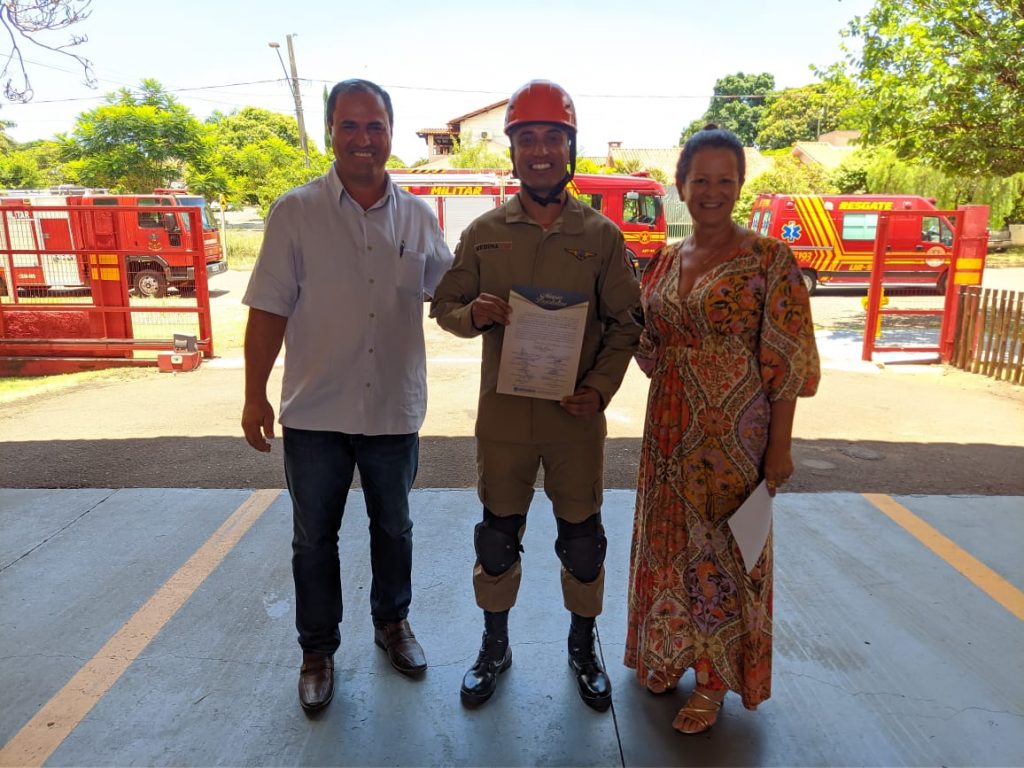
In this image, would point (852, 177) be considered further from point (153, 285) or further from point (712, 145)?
point (712, 145)

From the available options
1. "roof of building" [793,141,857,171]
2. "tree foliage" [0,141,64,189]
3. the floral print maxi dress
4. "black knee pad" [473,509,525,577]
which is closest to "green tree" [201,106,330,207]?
"tree foliage" [0,141,64,189]

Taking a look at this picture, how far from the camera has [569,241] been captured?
2303mm

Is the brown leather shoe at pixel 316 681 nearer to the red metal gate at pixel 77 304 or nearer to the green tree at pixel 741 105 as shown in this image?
the red metal gate at pixel 77 304

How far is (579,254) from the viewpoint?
231 centimetres

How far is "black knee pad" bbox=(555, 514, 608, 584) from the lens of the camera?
247cm

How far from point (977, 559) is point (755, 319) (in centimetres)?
241

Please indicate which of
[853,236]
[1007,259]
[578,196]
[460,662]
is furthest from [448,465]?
[1007,259]

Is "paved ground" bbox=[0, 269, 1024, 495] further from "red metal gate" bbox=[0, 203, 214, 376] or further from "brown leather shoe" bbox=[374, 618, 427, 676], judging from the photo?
"brown leather shoe" bbox=[374, 618, 427, 676]

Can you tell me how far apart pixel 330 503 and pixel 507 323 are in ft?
2.92

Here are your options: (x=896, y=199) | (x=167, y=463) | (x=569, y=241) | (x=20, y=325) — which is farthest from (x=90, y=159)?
(x=569, y=241)

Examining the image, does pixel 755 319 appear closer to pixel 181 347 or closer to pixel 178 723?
pixel 178 723

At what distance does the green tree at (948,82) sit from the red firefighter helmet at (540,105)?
7.38 m

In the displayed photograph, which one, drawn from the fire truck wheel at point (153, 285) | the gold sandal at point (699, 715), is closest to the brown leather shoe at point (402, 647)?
the gold sandal at point (699, 715)

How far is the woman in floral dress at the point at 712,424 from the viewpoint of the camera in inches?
84.2
